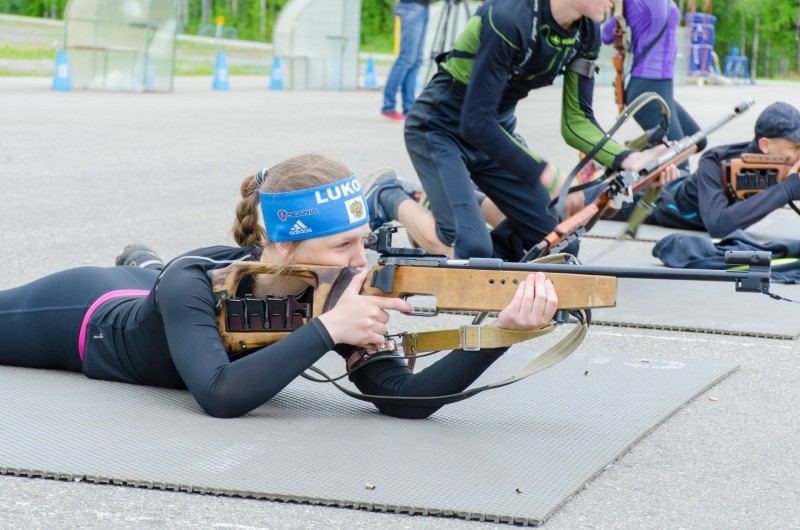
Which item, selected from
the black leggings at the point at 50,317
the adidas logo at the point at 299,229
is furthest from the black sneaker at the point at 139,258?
the adidas logo at the point at 299,229

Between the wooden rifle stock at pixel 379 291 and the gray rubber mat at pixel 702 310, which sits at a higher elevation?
the wooden rifle stock at pixel 379 291

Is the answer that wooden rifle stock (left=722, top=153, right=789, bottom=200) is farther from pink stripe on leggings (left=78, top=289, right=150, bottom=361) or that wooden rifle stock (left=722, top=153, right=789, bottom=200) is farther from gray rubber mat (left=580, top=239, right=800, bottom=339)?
pink stripe on leggings (left=78, top=289, right=150, bottom=361)

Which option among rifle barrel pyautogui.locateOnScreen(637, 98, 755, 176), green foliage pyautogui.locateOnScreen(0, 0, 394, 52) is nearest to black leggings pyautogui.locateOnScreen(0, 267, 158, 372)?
rifle barrel pyautogui.locateOnScreen(637, 98, 755, 176)

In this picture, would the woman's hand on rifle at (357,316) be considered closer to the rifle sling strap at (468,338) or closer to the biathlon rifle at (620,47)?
the rifle sling strap at (468,338)

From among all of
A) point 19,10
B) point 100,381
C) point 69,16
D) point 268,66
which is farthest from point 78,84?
point 19,10

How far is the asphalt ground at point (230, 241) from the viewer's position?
126 inches

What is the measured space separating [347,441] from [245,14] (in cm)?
6805

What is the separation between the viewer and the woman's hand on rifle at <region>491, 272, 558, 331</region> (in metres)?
3.43

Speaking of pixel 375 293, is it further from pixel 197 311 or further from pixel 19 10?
pixel 19 10

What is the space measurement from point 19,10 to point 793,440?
7215 cm

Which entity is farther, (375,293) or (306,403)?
(306,403)

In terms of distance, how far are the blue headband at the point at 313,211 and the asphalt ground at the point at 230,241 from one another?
0.90 metres

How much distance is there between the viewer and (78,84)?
2298cm

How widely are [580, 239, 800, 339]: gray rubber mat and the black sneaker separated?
197cm
